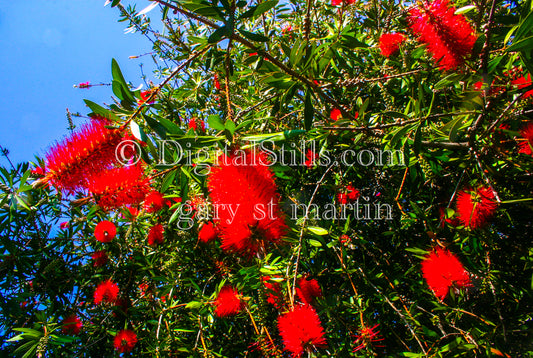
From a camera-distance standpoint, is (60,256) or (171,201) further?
(60,256)

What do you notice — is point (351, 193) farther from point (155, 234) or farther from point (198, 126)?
point (155, 234)

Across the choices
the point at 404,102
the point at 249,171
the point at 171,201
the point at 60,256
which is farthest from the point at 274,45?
the point at 60,256

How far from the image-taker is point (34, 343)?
1599 mm

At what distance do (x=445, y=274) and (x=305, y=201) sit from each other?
889mm

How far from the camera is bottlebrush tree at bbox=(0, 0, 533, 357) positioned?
98cm

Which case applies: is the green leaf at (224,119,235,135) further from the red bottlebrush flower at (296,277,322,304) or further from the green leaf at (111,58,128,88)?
the red bottlebrush flower at (296,277,322,304)

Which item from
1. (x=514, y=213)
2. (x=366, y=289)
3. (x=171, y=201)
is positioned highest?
(x=171, y=201)

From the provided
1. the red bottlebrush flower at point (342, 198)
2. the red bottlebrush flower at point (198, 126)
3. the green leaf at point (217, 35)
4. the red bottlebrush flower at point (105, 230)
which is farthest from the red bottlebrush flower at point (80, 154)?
the red bottlebrush flower at point (342, 198)

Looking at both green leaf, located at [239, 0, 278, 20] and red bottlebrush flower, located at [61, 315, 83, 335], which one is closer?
green leaf, located at [239, 0, 278, 20]

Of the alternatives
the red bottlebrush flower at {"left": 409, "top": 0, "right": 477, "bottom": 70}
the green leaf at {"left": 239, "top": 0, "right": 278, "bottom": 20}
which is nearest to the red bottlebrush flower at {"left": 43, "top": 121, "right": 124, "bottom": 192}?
the green leaf at {"left": 239, "top": 0, "right": 278, "bottom": 20}

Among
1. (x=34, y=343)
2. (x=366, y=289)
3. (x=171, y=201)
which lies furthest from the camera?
(x=171, y=201)

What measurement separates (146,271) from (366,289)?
1.65m

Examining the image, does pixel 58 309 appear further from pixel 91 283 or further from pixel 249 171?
pixel 249 171

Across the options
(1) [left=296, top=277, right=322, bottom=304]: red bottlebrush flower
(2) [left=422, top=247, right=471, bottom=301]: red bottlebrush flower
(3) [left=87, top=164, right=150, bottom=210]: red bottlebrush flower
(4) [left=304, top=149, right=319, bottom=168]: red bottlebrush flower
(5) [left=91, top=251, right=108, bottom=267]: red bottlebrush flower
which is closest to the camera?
(3) [left=87, top=164, right=150, bottom=210]: red bottlebrush flower
